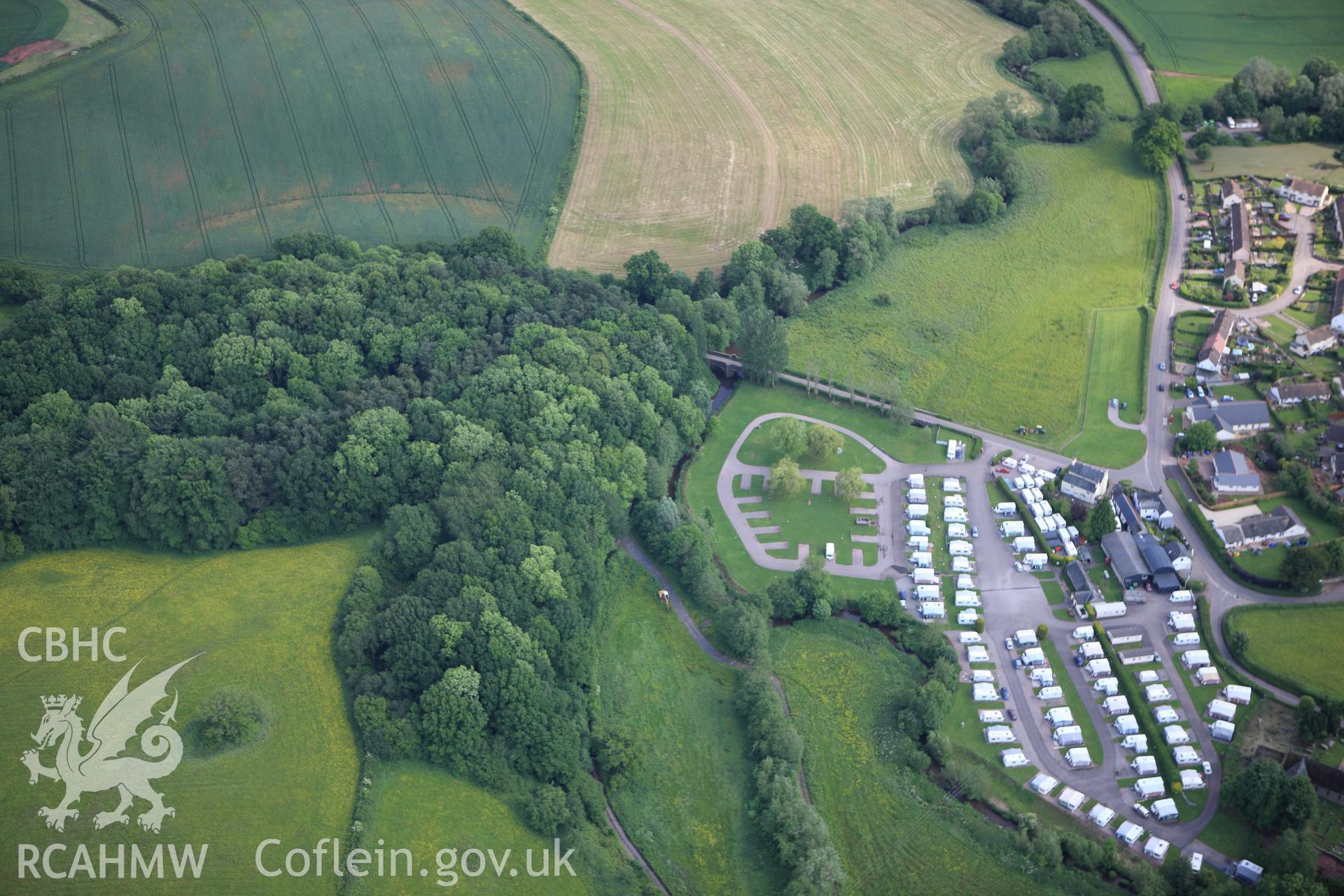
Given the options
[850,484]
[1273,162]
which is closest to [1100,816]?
[850,484]

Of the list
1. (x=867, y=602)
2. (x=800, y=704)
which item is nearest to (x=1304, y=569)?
(x=867, y=602)

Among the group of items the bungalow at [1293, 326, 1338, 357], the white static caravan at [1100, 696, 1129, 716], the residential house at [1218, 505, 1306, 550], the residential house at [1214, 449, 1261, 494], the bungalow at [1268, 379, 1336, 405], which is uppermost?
the bungalow at [1293, 326, 1338, 357]

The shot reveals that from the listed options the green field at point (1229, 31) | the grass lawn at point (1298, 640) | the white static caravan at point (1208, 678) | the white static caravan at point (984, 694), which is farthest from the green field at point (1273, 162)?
the white static caravan at point (984, 694)

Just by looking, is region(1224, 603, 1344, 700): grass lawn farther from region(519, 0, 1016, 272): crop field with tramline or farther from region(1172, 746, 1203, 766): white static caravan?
region(519, 0, 1016, 272): crop field with tramline

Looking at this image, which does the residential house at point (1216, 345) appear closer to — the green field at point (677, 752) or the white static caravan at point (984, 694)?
the white static caravan at point (984, 694)

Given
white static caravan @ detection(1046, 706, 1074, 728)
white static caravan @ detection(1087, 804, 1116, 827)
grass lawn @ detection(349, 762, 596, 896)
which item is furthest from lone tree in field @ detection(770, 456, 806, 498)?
grass lawn @ detection(349, 762, 596, 896)
